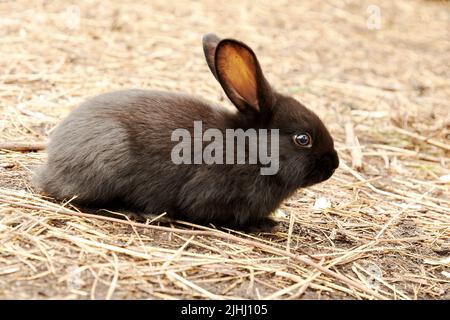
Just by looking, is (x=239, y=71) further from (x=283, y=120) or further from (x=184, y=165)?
(x=184, y=165)

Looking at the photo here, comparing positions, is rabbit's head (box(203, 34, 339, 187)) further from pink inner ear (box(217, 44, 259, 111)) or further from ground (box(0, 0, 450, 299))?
ground (box(0, 0, 450, 299))

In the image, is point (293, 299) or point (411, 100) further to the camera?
point (411, 100)

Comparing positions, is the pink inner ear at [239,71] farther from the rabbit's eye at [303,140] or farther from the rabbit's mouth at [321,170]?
the rabbit's mouth at [321,170]

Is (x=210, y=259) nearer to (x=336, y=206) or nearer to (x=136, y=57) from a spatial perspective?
(x=336, y=206)

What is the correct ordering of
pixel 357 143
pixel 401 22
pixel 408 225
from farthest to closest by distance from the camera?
pixel 401 22 → pixel 357 143 → pixel 408 225

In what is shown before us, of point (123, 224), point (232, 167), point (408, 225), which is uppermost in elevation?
point (232, 167)

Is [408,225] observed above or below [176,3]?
below

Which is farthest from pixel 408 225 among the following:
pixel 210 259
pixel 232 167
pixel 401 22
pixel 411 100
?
pixel 401 22

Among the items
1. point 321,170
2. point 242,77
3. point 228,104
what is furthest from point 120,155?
point 228,104
